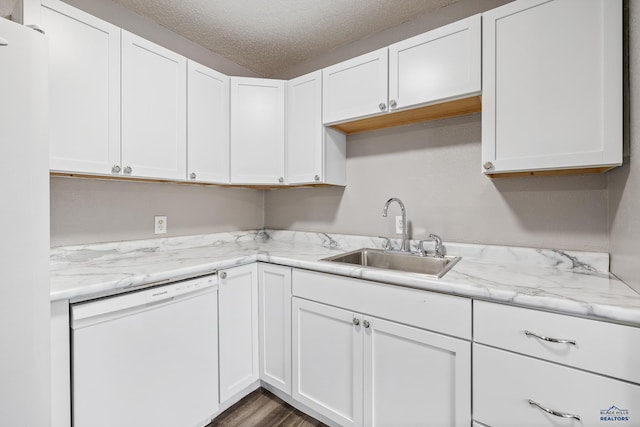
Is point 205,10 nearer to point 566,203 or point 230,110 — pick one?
point 230,110

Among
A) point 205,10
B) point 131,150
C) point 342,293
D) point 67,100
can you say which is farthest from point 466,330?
point 205,10

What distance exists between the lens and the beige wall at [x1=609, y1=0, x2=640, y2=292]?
3.34 ft

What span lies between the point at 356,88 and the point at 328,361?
159cm

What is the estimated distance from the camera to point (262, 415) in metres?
Result: 1.67

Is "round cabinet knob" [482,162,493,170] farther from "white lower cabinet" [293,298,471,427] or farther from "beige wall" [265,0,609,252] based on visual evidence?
"white lower cabinet" [293,298,471,427]

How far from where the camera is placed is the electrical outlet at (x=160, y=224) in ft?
6.43

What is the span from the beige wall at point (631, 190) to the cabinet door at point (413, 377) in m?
0.68

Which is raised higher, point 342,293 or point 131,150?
point 131,150

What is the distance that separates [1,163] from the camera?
81cm

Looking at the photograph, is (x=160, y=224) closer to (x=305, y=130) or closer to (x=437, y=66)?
(x=305, y=130)

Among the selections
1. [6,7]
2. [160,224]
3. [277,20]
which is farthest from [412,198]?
[6,7]

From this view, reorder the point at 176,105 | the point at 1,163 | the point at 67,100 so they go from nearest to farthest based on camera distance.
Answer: the point at 1,163, the point at 67,100, the point at 176,105

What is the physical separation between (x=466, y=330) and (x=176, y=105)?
192 centimetres

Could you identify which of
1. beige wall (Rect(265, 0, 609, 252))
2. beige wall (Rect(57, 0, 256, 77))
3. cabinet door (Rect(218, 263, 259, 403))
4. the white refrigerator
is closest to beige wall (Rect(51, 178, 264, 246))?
beige wall (Rect(265, 0, 609, 252))
